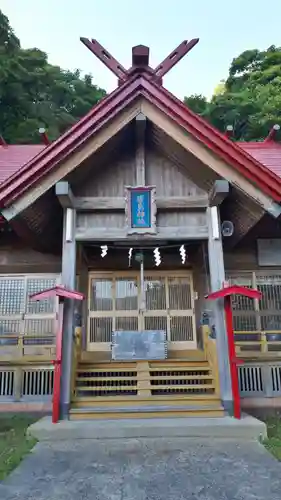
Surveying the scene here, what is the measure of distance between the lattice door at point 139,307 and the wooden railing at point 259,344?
139 centimetres

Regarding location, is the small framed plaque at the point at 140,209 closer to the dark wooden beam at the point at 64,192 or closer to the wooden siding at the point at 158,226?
the wooden siding at the point at 158,226

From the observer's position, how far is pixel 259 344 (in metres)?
7.10

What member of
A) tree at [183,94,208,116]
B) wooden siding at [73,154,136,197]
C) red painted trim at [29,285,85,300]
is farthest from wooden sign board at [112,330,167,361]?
tree at [183,94,208,116]

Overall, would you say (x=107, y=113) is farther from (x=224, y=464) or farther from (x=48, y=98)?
(x=48, y=98)

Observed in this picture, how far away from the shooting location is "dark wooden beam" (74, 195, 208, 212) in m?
6.48

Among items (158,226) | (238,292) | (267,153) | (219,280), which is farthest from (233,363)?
(267,153)

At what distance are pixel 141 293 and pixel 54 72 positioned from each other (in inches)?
→ 822

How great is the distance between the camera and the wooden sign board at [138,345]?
7734 millimetres

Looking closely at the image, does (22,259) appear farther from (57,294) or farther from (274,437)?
(274,437)

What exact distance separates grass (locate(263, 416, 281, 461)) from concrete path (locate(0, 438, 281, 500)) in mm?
145

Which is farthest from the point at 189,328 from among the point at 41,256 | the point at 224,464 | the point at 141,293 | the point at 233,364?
the point at 224,464

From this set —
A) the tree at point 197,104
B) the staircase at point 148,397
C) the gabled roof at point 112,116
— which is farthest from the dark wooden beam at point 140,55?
the tree at point 197,104

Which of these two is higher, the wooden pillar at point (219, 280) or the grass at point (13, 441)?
the wooden pillar at point (219, 280)

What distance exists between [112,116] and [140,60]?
3.95 feet
